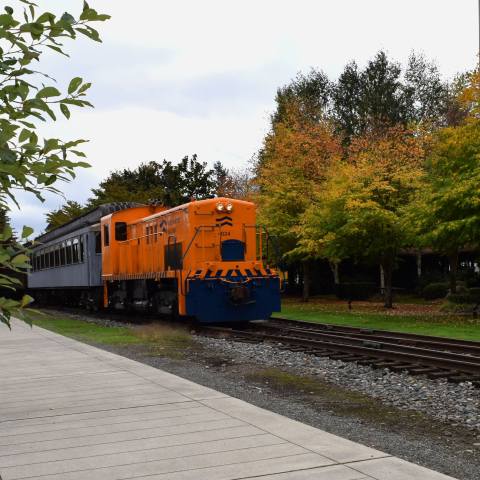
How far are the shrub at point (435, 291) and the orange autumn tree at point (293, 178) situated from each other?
6978mm

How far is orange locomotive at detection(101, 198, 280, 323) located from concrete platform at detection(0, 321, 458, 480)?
8.41 m

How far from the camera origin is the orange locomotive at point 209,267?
17422mm

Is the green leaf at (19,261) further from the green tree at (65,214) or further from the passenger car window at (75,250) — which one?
the green tree at (65,214)

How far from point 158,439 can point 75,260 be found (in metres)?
23.5

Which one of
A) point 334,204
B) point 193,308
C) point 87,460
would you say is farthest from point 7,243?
point 334,204

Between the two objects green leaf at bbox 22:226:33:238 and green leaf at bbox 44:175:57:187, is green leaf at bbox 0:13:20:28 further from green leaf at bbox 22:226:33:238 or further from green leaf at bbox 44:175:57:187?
green leaf at bbox 22:226:33:238

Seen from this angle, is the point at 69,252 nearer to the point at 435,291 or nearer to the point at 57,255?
the point at 57,255

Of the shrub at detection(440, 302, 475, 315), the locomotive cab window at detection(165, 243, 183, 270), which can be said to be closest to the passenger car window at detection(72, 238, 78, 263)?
the locomotive cab window at detection(165, 243, 183, 270)

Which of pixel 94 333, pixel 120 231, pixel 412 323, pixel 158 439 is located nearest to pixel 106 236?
pixel 120 231

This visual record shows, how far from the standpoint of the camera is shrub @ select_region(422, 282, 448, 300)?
1446 inches

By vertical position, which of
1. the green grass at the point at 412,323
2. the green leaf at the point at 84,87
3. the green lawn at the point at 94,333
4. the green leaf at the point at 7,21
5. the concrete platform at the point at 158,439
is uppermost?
the green leaf at the point at 7,21

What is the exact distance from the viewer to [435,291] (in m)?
37.1

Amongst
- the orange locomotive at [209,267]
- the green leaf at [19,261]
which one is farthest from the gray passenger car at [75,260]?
the green leaf at [19,261]

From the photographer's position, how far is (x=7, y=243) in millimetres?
3082
